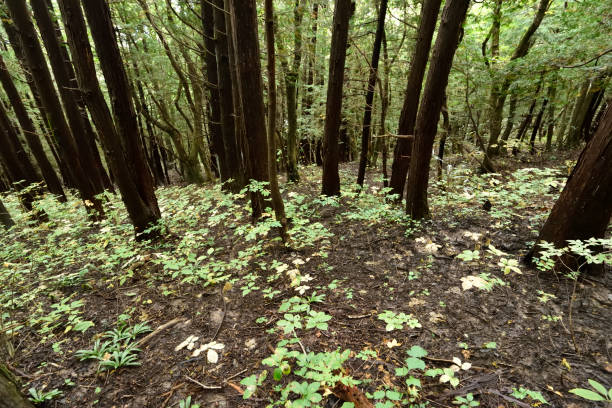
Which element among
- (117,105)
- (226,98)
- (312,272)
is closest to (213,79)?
(226,98)

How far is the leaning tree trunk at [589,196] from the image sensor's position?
296 cm

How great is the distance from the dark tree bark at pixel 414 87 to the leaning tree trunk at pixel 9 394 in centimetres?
571

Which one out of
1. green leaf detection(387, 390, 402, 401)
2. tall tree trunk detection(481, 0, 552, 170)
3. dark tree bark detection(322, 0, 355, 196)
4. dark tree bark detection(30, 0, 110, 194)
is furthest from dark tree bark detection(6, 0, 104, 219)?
tall tree trunk detection(481, 0, 552, 170)

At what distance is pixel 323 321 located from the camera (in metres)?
2.78

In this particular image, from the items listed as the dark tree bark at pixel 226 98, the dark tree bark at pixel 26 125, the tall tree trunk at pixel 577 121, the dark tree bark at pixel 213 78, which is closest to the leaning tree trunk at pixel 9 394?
the dark tree bark at pixel 226 98

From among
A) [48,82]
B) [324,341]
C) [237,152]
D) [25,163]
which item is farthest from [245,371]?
[25,163]

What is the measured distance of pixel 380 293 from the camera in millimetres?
3596

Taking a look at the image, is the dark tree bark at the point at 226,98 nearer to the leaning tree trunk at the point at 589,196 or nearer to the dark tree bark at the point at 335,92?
the dark tree bark at the point at 335,92

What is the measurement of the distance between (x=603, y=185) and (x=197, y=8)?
10727 mm

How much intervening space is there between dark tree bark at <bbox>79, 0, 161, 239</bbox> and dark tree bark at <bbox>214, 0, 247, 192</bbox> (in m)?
1.97

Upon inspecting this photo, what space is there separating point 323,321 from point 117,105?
505cm

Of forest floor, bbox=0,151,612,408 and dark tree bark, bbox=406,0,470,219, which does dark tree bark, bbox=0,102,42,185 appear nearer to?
forest floor, bbox=0,151,612,408

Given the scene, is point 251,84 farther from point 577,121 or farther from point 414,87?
point 577,121

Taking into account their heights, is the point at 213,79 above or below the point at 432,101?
above
